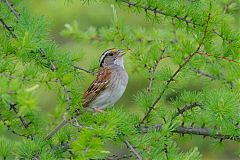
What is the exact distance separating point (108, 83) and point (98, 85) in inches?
6.0

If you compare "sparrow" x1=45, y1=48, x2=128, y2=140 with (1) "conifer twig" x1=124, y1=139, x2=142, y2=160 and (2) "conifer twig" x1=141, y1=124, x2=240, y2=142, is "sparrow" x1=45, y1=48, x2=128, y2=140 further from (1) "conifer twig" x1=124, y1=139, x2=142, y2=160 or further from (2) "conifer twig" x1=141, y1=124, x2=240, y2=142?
(1) "conifer twig" x1=124, y1=139, x2=142, y2=160

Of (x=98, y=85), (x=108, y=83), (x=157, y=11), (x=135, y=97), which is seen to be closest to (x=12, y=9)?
(x=157, y=11)

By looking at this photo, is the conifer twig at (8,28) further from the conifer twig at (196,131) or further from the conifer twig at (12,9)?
the conifer twig at (196,131)

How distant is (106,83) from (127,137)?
174 centimetres

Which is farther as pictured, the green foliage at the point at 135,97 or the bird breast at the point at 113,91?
the bird breast at the point at 113,91

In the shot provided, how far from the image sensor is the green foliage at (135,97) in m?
3.90

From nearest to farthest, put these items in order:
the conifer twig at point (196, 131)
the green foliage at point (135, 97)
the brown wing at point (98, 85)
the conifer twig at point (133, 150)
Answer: the green foliage at point (135, 97) → the conifer twig at point (133, 150) → the conifer twig at point (196, 131) → the brown wing at point (98, 85)

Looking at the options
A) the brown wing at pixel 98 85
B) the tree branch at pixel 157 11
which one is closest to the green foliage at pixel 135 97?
the tree branch at pixel 157 11

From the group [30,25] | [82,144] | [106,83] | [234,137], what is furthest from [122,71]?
[82,144]

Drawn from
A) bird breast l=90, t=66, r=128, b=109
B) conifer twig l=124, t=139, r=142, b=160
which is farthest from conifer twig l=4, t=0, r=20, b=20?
bird breast l=90, t=66, r=128, b=109

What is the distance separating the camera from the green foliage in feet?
12.8

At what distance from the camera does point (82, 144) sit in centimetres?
363

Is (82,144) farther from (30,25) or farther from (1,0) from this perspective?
(1,0)

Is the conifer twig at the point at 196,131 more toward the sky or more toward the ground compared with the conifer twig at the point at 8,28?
more toward the ground
